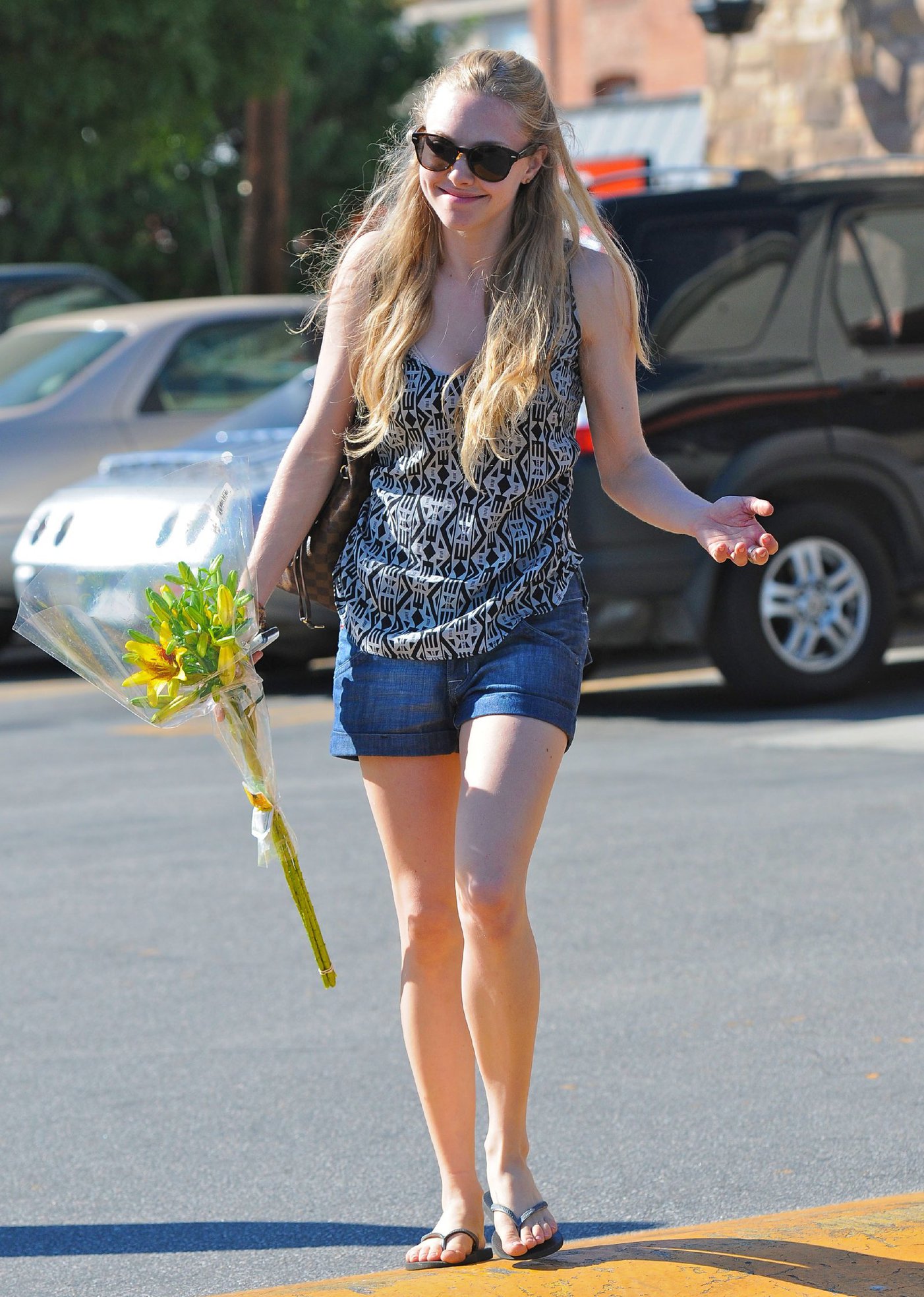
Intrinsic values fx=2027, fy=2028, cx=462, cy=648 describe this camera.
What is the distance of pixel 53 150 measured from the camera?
18219 mm

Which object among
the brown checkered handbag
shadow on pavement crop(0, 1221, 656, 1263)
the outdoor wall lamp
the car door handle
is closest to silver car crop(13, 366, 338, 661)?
Result: the car door handle

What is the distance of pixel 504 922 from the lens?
3131mm

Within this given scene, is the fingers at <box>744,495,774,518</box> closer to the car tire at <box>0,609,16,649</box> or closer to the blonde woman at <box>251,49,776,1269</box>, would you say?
the blonde woman at <box>251,49,776,1269</box>

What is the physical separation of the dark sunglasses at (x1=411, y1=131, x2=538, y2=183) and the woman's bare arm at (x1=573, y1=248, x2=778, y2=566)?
0.64 ft

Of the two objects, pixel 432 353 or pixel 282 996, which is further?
pixel 282 996

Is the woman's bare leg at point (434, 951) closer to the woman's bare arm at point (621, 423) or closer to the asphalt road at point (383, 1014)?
the asphalt road at point (383, 1014)

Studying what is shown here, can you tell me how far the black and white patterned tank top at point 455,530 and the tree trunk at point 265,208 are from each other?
633 inches

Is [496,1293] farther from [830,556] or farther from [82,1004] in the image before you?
[830,556]

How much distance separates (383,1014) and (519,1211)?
1732 millimetres

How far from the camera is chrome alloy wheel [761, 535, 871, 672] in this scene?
8484mm

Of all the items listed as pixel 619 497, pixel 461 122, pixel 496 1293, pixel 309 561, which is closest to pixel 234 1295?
pixel 496 1293

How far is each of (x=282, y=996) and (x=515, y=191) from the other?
2.47 metres

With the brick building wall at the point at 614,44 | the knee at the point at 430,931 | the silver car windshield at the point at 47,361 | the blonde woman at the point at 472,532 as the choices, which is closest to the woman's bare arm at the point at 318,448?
the blonde woman at the point at 472,532

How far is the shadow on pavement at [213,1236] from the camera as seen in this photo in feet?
11.8
